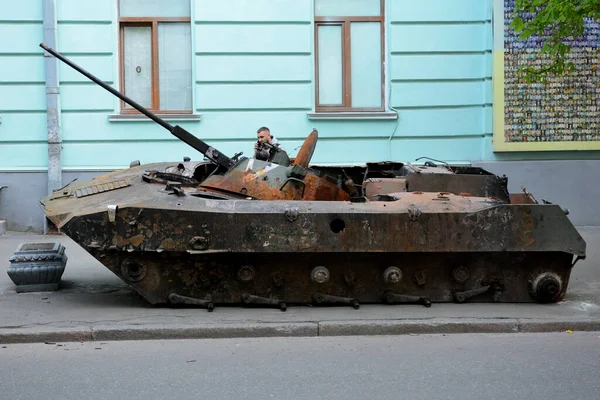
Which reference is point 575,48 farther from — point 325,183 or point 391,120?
point 325,183

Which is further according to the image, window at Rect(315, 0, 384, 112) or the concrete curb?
window at Rect(315, 0, 384, 112)

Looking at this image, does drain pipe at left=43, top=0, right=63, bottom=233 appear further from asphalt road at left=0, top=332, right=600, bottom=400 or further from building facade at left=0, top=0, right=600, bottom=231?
asphalt road at left=0, top=332, right=600, bottom=400

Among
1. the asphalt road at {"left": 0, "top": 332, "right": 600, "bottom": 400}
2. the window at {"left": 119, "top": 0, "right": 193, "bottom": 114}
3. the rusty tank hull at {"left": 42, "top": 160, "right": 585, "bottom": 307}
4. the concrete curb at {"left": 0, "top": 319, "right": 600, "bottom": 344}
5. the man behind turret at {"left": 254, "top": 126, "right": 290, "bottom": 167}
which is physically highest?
the window at {"left": 119, "top": 0, "right": 193, "bottom": 114}

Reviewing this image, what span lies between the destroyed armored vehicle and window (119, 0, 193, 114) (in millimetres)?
4871

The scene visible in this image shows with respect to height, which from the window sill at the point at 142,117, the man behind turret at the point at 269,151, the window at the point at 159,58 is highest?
the window at the point at 159,58

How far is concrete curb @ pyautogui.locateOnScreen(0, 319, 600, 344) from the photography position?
20.3 feet

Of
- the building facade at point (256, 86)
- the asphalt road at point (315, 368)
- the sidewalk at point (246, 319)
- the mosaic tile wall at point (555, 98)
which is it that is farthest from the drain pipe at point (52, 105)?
the mosaic tile wall at point (555, 98)

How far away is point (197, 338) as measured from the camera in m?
6.31

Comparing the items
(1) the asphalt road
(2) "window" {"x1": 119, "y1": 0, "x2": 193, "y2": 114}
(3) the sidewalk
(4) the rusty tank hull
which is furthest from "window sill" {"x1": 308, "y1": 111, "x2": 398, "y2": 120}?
(1) the asphalt road

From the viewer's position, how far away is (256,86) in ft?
39.7

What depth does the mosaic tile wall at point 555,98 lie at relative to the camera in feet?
40.1

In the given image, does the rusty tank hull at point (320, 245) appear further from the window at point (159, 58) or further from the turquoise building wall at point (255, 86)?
the window at point (159, 58)

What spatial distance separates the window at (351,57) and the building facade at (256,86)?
0.02m

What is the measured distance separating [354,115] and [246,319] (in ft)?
20.0
